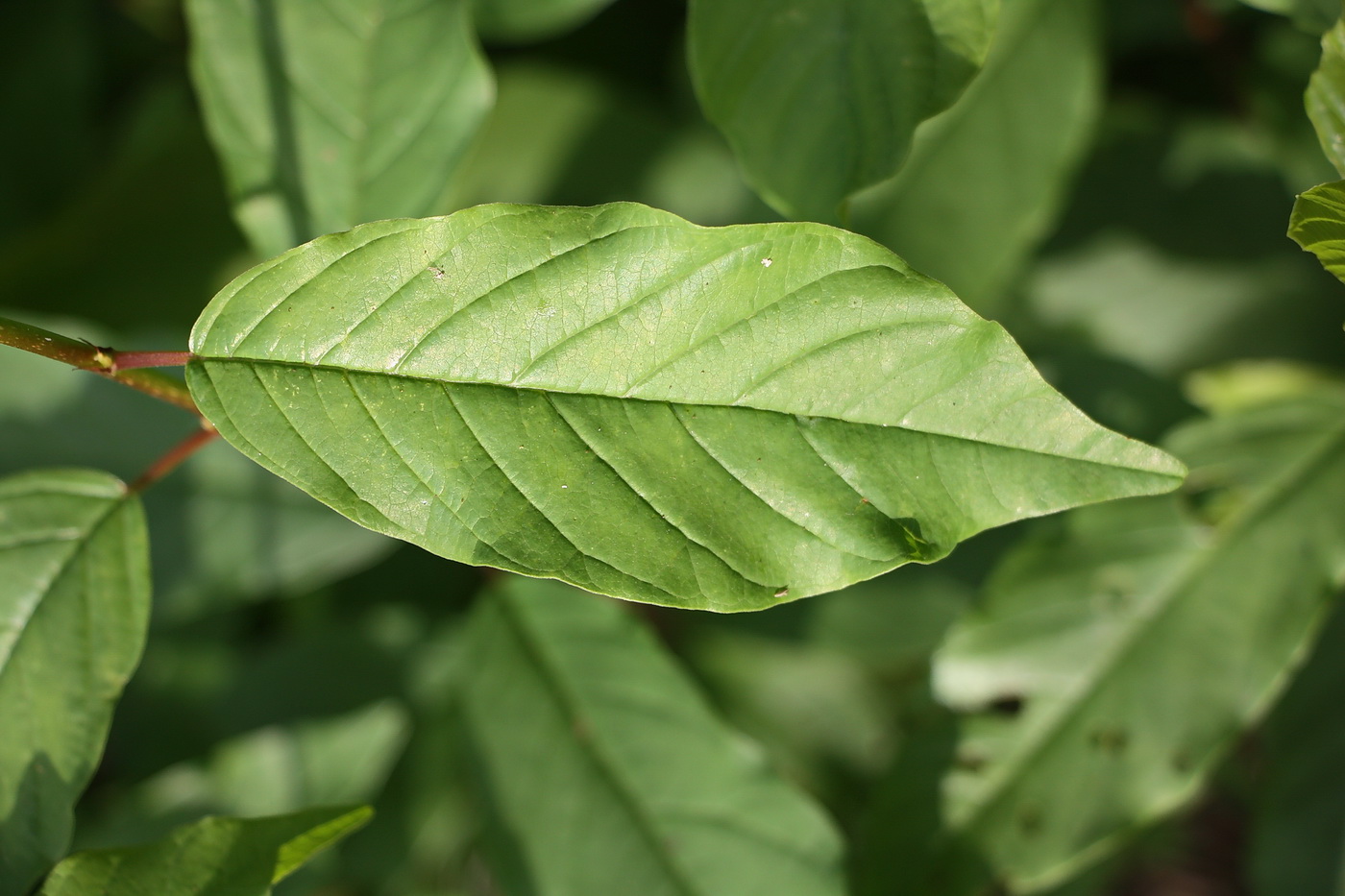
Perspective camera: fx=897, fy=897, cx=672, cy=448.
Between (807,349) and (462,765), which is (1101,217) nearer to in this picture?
(807,349)

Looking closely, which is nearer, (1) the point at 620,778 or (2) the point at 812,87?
(2) the point at 812,87

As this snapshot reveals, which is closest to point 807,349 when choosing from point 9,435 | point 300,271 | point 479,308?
point 479,308

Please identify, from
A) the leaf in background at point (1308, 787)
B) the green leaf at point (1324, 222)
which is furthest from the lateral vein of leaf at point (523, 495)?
the leaf in background at point (1308, 787)

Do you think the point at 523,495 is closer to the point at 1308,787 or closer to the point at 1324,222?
the point at 1324,222

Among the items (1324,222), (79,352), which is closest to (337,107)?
(79,352)

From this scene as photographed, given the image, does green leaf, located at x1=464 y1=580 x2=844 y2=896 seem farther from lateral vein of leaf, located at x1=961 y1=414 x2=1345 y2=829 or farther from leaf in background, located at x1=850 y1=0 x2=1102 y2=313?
leaf in background, located at x1=850 y1=0 x2=1102 y2=313

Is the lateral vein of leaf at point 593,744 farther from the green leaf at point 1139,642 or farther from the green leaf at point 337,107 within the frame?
the green leaf at point 337,107

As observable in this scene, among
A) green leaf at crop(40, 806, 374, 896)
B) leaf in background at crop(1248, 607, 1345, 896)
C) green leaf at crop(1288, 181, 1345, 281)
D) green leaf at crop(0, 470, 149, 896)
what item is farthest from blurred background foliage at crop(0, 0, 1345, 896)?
green leaf at crop(1288, 181, 1345, 281)
